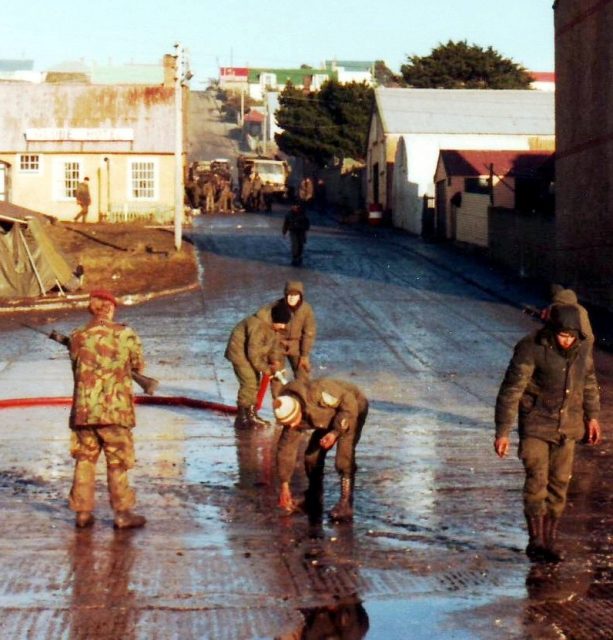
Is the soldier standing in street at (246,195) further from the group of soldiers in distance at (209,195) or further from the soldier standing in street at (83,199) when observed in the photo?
the soldier standing in street at (83,199)

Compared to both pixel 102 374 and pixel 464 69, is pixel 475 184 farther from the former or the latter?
pixel 464 69

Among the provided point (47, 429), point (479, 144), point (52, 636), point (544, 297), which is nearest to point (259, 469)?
point (47, 429)

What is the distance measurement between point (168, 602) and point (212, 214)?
177ft

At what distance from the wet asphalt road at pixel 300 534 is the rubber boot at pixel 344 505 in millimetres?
116

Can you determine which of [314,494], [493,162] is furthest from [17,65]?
[314,494]

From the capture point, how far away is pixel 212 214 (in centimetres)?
6178

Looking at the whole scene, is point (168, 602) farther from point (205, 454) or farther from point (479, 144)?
point (479, 144)

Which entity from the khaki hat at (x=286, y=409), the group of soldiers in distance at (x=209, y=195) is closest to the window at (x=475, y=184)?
the group of soldiers in distance at (x=209, y=195)

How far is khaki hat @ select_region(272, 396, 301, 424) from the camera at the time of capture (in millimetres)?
10430

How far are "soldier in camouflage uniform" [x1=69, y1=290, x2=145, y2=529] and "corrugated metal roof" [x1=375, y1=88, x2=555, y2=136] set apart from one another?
2079 inches

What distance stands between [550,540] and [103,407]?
3.37m

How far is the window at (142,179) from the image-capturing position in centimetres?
5675

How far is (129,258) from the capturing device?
40.6 m

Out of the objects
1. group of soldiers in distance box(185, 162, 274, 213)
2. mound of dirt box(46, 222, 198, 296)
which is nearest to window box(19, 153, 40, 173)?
mound of dirt box(46, 222, 198, 296)
